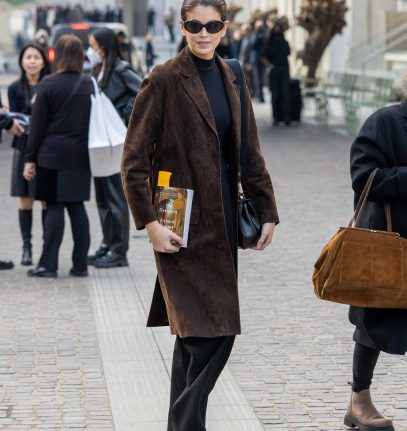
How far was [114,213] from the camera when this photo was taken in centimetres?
1049

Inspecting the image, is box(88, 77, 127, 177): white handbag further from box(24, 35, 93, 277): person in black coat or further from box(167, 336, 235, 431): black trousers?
box(167, 336, 235, 431): black trousers

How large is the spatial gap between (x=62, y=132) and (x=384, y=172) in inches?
189

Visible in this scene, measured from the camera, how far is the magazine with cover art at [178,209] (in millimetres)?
4980

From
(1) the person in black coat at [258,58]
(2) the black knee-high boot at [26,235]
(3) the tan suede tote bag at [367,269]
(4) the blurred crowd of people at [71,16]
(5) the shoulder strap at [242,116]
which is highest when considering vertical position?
(5) the shoulder strap at [242,116]

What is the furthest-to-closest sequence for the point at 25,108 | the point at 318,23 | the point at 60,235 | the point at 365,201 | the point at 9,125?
the point at 318,23 < the point at 25,108 < the point at 9,125 < the point at 60,235 < the point at 365,201

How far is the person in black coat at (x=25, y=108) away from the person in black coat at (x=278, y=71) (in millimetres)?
15287

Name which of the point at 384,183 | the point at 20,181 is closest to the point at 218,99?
the point at 384,183

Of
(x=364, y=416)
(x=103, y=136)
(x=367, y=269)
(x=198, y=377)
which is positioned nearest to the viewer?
(x=198, y=377)

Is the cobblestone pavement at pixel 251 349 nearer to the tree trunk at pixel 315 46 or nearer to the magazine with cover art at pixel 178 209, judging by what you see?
the magazine with cover art at pixel 178 209

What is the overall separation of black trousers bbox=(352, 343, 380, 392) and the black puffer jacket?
496cm

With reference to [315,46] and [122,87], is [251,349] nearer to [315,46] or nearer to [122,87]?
[122,87]

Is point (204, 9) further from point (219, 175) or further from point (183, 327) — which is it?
point (183, 327)

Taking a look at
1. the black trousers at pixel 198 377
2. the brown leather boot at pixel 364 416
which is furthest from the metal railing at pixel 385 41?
the black trousers at pixel 198 377

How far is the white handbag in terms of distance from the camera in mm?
9797
